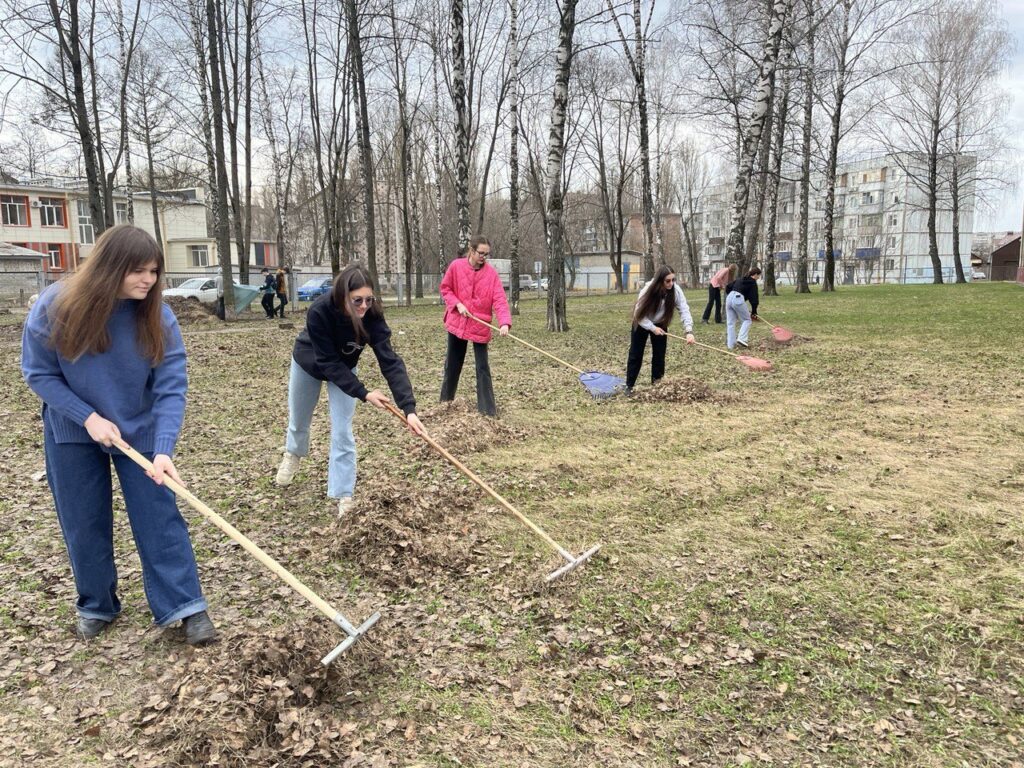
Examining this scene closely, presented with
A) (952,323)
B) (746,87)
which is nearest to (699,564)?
(952,323)

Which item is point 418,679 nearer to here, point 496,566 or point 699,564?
point 496,566

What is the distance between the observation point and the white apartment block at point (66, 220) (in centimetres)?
4456

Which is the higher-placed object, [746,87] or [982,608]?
[746,87]

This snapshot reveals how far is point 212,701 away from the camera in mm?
2549

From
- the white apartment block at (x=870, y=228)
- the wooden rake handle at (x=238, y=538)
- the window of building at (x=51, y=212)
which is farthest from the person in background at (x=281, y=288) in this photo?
the white apartment block at (x=870, y=228)

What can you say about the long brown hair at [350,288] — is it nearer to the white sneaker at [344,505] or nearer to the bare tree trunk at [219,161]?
the white sneaker at [344,505]

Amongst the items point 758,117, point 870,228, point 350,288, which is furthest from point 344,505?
point 870,228

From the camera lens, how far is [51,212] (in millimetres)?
46406

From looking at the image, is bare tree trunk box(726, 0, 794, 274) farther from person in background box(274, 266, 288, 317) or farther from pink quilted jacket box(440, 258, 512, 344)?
person in background box(274, 266, 288, 317)

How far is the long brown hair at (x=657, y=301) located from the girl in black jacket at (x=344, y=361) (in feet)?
13.6

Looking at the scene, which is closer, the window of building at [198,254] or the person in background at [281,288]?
the person in background at [281,288]

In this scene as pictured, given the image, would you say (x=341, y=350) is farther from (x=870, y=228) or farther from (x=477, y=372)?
(x=870, y=228)

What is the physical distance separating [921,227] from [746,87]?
64.4 meters

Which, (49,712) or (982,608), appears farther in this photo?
(982,608)
